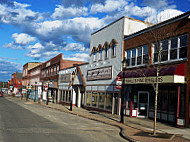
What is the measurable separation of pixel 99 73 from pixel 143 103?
8253 millimetres

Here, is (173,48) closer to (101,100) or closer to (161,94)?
(161,94)

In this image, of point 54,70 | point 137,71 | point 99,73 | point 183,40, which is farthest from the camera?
point 54,70

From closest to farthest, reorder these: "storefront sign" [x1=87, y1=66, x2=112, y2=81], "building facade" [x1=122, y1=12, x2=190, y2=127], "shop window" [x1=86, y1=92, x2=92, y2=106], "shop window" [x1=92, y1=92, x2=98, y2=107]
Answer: "building facade" [x1=122, y1=12, x2=190, y2=127] < "storefront sign" [x1=87, y1=66, x2=112, y2=81] < "shop window" [x1=92, y1=92, x2=98, y2=107] < "shop window" [x1=86, y1=92, x2=92, y2=106]

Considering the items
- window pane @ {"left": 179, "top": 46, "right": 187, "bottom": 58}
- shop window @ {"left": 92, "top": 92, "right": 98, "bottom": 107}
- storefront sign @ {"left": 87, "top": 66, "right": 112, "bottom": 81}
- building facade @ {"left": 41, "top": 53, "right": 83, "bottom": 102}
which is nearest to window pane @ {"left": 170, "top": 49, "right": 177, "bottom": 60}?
window pane @ {"left": 179, "top": 46, "right": 187, "bottom": 58}

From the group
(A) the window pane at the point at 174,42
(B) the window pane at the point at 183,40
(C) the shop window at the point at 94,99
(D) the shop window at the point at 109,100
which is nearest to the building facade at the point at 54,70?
(C) the shop window at the point at 94,99

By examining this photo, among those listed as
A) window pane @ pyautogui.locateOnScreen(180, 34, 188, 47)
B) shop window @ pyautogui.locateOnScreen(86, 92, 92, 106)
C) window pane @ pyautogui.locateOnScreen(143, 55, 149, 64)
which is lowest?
shop window @ pyautogui.locateOnScreen(86, 92, 92, 106)

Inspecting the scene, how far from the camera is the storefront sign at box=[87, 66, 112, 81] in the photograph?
2534 cm

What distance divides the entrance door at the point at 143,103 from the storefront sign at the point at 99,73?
4928 mm

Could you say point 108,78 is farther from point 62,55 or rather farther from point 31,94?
point 31,94

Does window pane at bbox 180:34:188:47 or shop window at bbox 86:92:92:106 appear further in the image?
shop window at bbox 86:92:92:106

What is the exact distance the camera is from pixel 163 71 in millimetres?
15938

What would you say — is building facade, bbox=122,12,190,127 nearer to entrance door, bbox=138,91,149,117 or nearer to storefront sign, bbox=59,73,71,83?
entrance door, bbox=138,91,149,117

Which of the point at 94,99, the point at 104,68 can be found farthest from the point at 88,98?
the point at 104,68

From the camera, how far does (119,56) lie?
2378 cm
